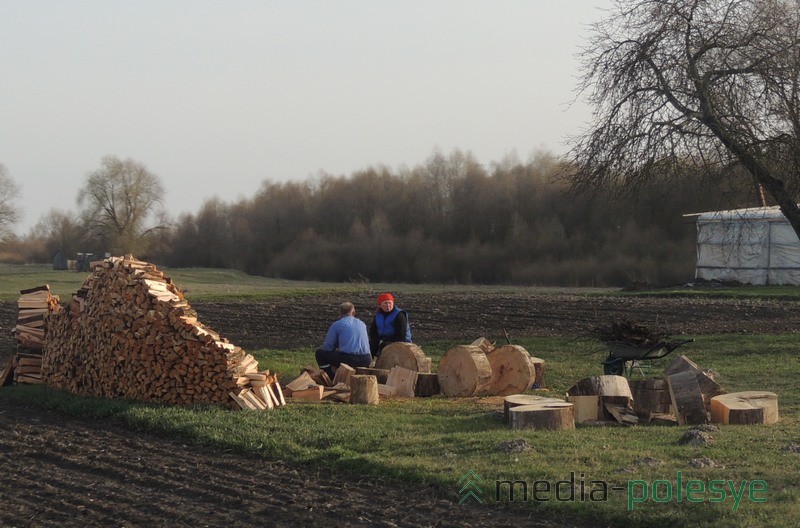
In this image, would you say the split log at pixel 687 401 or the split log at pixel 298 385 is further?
the split log at pixel 298 385

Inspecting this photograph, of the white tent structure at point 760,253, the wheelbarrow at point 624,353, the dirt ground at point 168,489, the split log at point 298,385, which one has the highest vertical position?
the white tent structure at point 760,253

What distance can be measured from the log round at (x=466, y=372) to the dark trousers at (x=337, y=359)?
4.06 ft

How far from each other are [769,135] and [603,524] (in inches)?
529

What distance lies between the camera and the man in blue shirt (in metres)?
14.5

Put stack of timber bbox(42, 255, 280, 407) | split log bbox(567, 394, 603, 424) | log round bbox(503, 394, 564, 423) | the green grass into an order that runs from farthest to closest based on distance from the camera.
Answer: stack of timber bbox(42, 255, 280, 407) → split log bbox(567, 394, 603, 424) → log round bbox(503, 394, 564, 423) → the green grass

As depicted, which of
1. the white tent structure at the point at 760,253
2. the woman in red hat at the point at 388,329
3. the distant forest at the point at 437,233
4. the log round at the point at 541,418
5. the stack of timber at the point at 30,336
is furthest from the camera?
the distant forest at the point at 437,233

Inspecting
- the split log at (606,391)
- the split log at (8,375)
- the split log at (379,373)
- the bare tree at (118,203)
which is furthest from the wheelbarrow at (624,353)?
the bare tree at (118,203)

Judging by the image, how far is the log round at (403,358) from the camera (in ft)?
49.0

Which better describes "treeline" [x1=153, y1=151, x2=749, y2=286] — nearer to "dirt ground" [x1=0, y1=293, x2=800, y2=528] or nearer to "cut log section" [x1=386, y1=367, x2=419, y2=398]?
"cut log section" [x1=386, y1=367, x2=419, y2=398]

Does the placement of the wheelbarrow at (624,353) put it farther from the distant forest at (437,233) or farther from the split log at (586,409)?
the distant forest at (437,233)

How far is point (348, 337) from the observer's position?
14500 mm

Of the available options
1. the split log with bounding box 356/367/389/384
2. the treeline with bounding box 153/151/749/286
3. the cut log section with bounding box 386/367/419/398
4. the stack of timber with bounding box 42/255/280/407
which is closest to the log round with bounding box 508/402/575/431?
the stack of timber with bounding box 42/255/280/407

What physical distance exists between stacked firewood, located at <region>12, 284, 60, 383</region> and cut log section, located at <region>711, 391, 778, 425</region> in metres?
9.48

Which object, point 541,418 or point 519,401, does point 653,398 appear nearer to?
point 519,401
